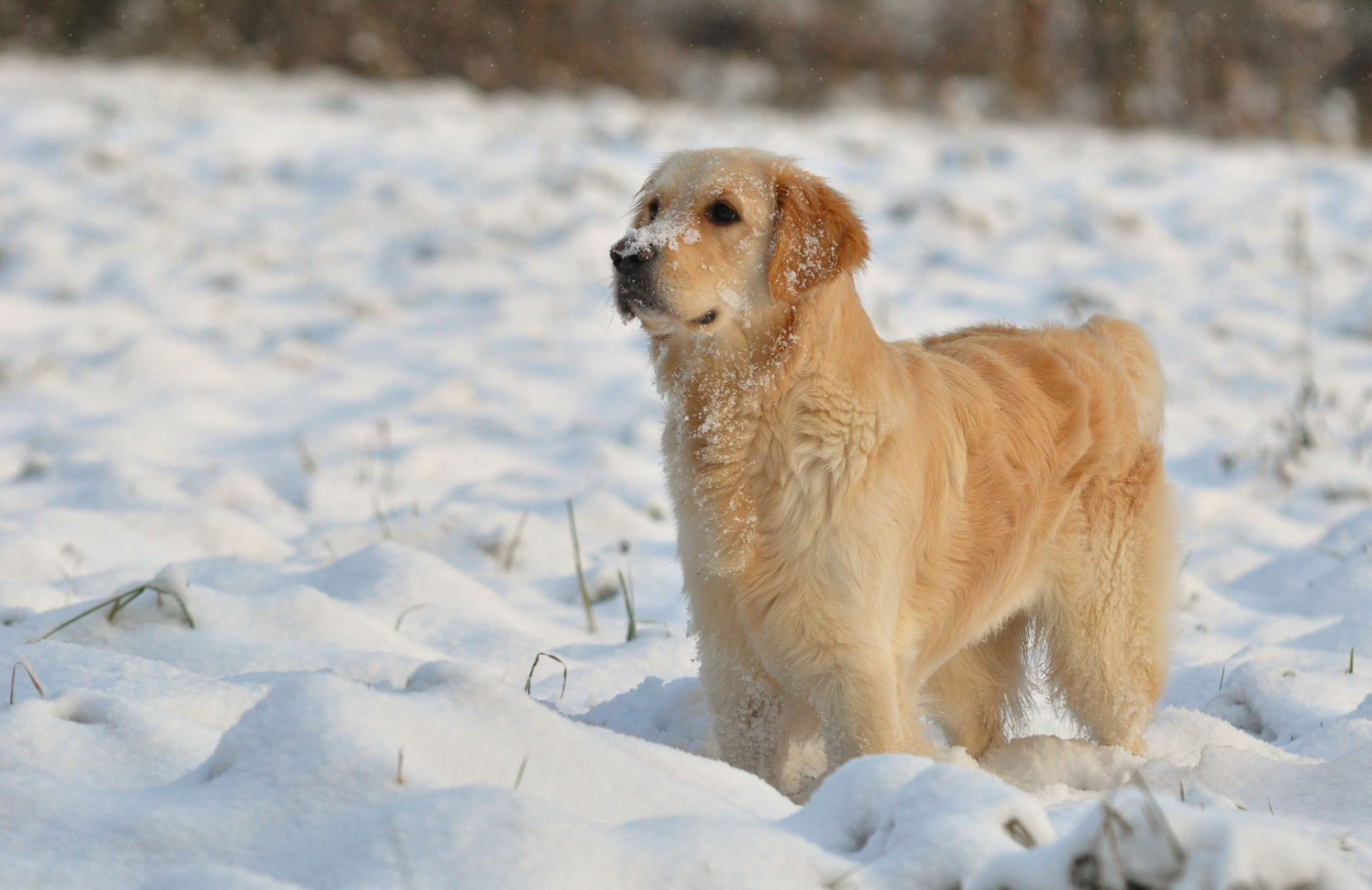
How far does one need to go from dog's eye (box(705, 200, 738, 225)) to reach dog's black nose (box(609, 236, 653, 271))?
0.76 ft

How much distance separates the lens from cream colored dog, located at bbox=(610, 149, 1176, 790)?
2574mm

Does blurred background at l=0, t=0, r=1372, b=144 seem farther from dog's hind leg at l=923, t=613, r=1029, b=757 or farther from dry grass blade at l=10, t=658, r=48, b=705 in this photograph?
dry grass blade at l=10, t=658, r=48, b=705

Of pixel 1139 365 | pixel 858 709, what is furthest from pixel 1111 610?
pixel 858 709

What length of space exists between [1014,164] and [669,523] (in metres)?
6.95

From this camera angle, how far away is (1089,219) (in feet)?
31.1

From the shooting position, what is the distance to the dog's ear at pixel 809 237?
2.75 m

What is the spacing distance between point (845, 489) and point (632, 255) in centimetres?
72

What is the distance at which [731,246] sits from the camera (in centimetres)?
284

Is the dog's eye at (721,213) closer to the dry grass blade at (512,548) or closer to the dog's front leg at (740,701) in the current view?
the dog's front leg at (740,701)

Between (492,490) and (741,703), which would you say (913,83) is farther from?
(741,703)

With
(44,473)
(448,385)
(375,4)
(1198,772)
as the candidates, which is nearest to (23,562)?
(44,473)

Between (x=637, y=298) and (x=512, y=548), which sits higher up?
(x=637, y=298)

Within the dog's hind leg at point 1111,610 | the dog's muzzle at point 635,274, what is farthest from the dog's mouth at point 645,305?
the dog's hind leg at point 1111,610

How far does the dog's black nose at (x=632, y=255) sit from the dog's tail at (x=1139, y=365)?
1.57 meters
